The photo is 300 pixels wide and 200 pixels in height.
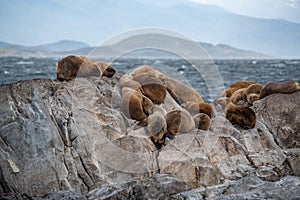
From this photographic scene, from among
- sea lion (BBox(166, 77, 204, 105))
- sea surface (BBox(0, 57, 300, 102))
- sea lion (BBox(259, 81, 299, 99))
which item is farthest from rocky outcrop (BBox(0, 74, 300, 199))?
sea surface (BBox(0, 57, 300, 102))

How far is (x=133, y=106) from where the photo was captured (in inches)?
290

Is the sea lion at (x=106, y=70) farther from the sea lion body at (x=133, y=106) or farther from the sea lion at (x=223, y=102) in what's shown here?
the sea lion at (x=223, y=102)

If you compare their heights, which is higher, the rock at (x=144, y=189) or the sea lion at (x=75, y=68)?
the sea lion at (x=75, y=68)

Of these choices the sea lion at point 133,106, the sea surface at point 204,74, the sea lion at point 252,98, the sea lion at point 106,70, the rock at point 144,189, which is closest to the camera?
the rock at point 144,189

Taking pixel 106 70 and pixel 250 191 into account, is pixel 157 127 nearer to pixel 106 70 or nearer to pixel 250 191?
pixel 106 70

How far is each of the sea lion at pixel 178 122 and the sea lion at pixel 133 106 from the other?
52 cm

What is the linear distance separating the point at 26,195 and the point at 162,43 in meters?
4.30

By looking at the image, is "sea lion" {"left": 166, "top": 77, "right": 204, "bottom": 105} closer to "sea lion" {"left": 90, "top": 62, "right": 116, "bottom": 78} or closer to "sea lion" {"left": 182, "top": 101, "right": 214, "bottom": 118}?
"sea lion" {"left": 182, "top": 101, "right": 214, "bottom": 118}

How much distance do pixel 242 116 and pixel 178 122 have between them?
161 centimetres

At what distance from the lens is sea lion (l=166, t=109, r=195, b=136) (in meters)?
7.21

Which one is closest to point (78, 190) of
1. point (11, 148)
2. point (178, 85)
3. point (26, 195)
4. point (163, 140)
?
point (26, 195)

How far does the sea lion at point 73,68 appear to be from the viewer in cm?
775

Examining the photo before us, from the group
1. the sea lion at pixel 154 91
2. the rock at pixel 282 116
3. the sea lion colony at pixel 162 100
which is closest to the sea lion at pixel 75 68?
the sea lion colony at pixel 162 100

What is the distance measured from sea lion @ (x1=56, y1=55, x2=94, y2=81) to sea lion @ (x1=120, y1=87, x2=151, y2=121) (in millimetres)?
1085
